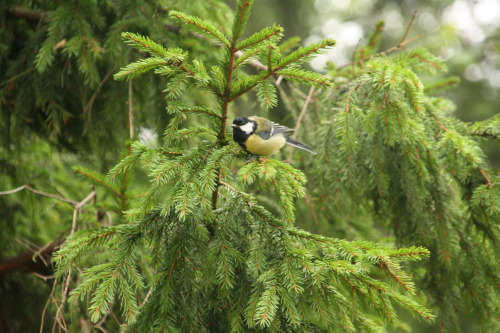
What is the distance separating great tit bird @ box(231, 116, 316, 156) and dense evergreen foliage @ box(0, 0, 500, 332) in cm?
19

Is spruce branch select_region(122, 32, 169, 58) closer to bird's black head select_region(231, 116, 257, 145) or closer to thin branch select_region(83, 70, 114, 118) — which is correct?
bird's black head select_region(231, 116, 257, 145)

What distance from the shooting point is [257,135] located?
222 cm

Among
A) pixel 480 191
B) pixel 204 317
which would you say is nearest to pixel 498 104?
Answer: pixel 480 191

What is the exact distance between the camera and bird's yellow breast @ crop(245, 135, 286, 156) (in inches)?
84.7

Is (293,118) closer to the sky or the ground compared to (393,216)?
closer to the sky

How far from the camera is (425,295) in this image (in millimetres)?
2564

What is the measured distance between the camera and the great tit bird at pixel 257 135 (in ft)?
6.97

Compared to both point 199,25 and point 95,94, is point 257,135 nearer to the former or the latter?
point 199,25

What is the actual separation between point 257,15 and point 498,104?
5.65 metres

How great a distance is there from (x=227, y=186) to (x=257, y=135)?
47cm

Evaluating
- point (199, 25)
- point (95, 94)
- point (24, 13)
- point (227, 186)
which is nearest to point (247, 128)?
point (227, 186)

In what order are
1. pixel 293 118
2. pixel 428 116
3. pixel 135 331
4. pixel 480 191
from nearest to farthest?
pixel 135 331 < pixel 480 191 < pixel 428 116 < pixel 293 118

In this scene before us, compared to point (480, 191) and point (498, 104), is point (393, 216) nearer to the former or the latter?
point (480, 191)

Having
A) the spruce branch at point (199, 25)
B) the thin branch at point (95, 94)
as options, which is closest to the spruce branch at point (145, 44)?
the spruce branch at point (199, 25)
